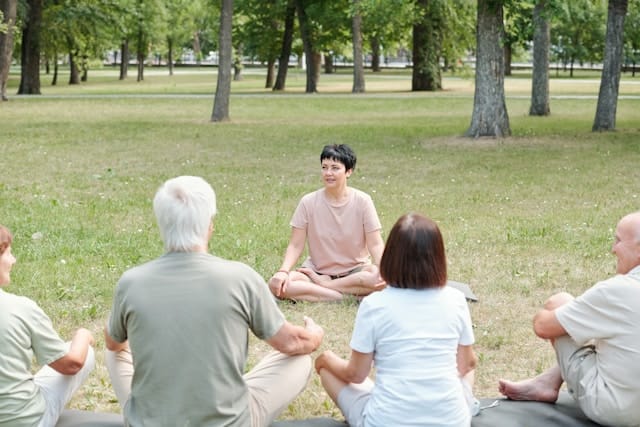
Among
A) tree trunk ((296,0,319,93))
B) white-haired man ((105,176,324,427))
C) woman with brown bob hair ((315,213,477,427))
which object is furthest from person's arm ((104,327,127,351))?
tree trunk ((296,0,319,93))

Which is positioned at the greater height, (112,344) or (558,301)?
(558,301)

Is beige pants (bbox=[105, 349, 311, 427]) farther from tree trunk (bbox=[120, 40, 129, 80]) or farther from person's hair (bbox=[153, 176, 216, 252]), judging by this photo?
tree trunk (bbox=[120, 40, 129, 80])

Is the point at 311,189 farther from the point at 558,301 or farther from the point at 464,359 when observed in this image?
the point at 464,359

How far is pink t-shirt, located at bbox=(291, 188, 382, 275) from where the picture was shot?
23.8 ft

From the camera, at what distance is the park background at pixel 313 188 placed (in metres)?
7.25

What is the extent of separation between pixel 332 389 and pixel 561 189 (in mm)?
9339

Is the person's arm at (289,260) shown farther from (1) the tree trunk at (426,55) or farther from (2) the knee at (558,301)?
(1) the tree trunk at (426,55)

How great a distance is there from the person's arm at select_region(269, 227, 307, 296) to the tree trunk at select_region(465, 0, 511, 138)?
40.2 ft

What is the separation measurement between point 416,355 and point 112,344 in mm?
1421

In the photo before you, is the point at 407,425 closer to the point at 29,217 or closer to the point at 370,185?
the point at 29,217

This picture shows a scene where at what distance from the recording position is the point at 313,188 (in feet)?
44.6

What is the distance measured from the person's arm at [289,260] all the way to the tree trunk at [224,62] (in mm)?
17422

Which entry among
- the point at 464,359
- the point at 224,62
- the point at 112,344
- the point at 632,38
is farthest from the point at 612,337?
the point at 632,38

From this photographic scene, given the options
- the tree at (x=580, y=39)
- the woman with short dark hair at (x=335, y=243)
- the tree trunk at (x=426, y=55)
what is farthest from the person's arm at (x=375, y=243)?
the tree at (x=580, y=39)
